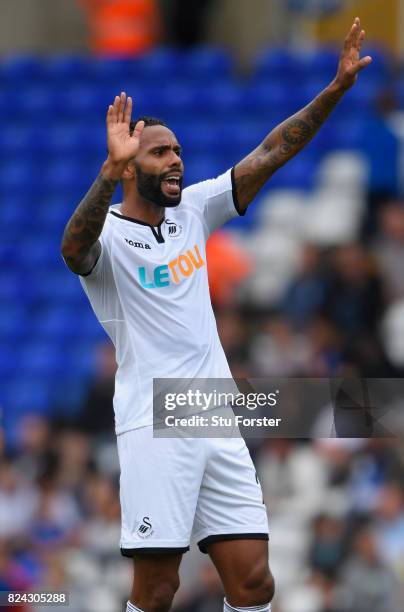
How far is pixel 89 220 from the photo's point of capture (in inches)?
216

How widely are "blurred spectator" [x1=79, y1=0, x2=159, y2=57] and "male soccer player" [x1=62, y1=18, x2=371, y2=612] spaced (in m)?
11.0

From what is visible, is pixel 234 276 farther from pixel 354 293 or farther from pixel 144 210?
pixel 144 210

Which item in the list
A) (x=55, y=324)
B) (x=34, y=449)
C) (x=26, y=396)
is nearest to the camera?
(x=34, y=449)

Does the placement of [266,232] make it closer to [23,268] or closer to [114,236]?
[23,268]

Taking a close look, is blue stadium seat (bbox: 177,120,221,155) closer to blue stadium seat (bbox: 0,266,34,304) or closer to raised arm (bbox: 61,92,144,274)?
blue stadium seat (bbox: 0,266,34,304)

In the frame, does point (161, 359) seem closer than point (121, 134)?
No

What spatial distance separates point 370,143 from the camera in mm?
12188

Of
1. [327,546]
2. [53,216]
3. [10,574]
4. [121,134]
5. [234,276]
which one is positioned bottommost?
Result: [10,574]

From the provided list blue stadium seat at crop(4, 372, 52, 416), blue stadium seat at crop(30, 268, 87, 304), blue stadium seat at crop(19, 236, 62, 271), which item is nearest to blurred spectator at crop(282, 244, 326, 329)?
blue stadium seat at crop(4, 372, 52, 416)

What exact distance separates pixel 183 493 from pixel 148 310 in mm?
753

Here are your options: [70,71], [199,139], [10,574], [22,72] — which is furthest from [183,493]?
[22,72]

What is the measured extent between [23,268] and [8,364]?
1.39 metres

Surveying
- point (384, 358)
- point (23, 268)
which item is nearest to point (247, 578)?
point (384, 358)

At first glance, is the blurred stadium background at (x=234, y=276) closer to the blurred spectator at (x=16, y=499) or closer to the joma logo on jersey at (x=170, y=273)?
the blurred spectator at (x=16, y=499)
